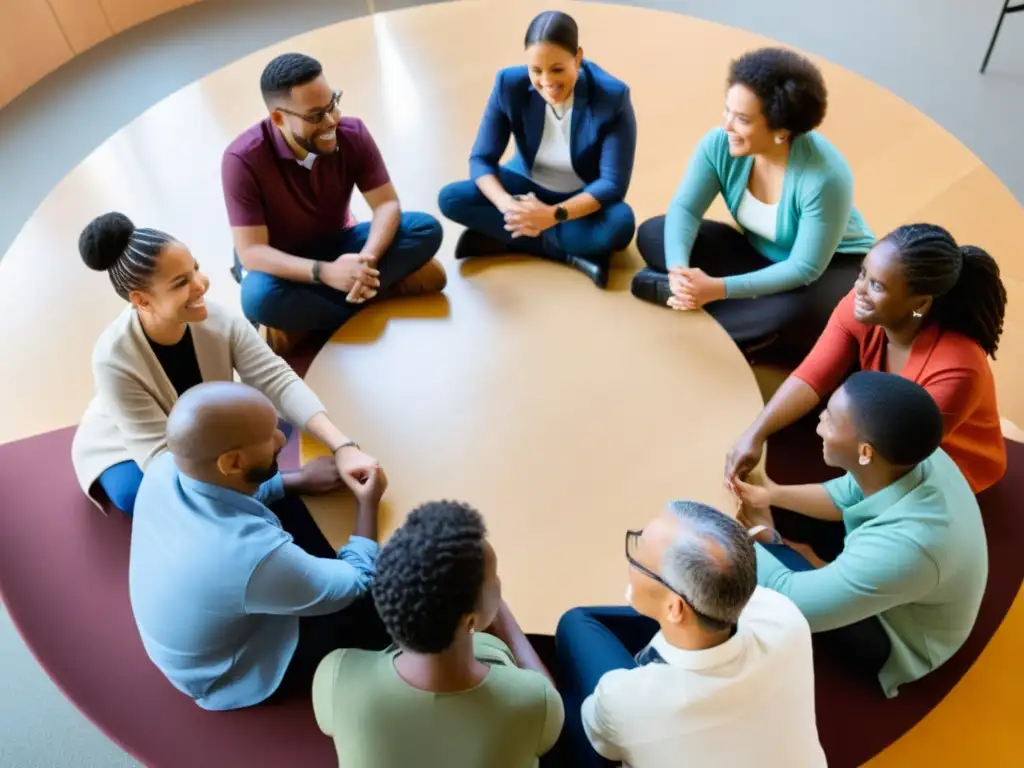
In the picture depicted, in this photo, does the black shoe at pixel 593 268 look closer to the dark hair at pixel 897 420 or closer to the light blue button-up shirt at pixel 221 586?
the dark hair at pixel 897 420

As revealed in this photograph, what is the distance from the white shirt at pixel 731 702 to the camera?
1255 millimetres

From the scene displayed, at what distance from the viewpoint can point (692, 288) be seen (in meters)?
2.34

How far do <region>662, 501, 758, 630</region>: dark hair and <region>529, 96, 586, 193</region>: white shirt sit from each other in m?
1.64

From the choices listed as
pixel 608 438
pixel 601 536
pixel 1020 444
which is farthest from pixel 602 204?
pixel 1020 444

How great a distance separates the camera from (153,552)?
1562 mm

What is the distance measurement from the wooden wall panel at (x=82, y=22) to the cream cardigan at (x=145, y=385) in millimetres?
3032

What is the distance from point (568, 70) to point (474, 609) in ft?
5.52

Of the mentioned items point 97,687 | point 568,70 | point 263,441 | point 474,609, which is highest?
point 568,70

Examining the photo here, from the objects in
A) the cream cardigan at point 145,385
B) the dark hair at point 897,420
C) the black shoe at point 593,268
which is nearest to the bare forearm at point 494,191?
the black shoe at point 593,268

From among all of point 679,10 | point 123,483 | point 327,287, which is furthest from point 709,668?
point 679,10

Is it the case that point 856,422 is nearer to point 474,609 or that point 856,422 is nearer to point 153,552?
point 474,609

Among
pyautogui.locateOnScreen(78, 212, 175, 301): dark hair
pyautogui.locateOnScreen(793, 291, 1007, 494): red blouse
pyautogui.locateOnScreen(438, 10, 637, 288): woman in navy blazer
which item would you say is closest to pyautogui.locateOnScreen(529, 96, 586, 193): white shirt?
pyautogui.locateOnScreen(438, 10, 637, 288): woman in navy blazer

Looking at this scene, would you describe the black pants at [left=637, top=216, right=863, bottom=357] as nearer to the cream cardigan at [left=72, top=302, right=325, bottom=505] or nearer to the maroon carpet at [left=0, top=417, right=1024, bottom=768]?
the maroon carpet at [left=0, top=417, right=1024, bottom=768]

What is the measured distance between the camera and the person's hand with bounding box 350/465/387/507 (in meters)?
1.89
